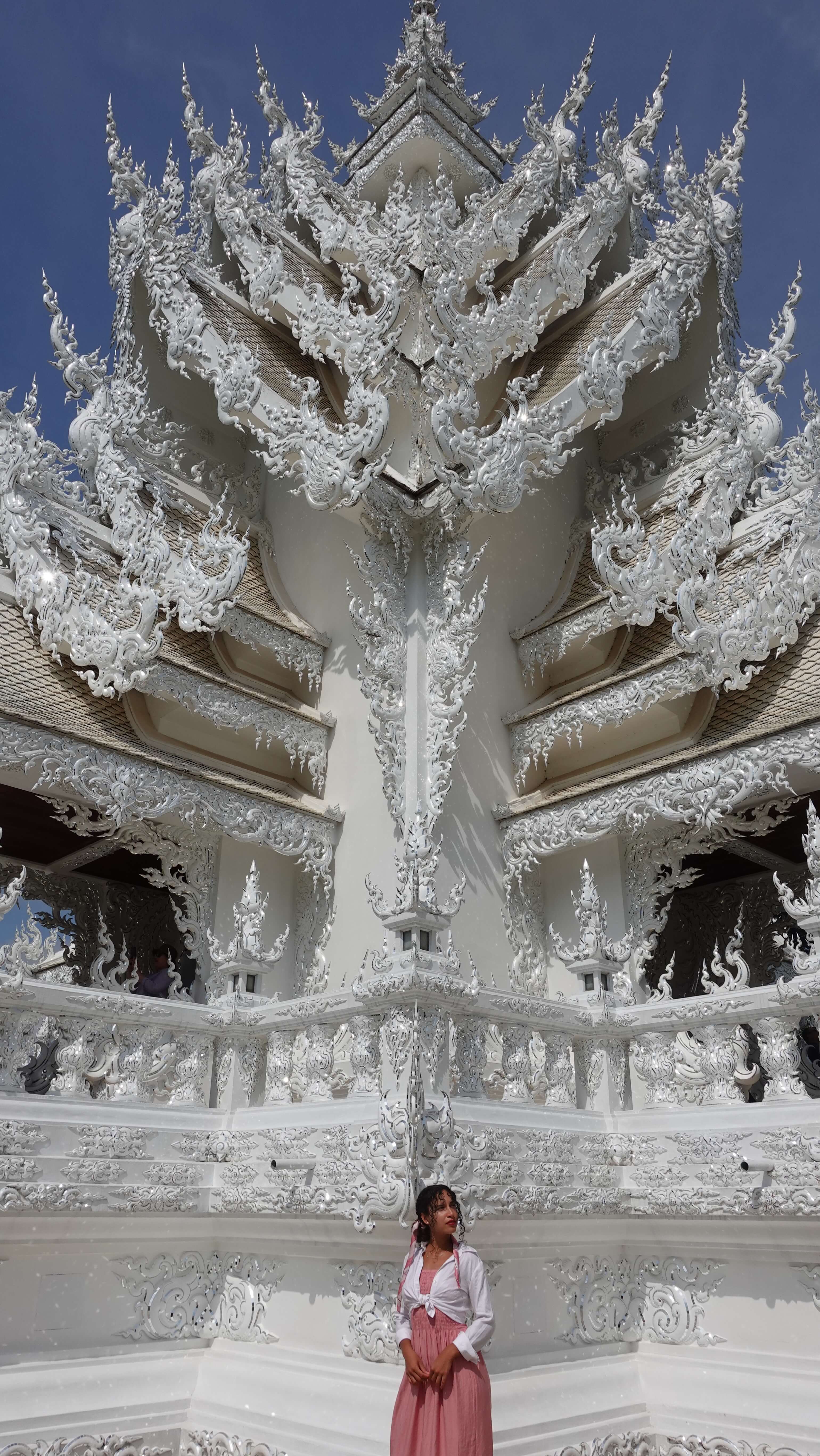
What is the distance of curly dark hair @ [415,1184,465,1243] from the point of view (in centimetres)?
325

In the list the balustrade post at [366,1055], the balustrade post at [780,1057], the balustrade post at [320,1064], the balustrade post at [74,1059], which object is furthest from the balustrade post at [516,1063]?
the balustrade post at [74,1059]

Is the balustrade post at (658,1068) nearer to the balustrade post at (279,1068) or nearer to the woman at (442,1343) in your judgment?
the balustrade post at (279,1068)

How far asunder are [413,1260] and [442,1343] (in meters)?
0.24

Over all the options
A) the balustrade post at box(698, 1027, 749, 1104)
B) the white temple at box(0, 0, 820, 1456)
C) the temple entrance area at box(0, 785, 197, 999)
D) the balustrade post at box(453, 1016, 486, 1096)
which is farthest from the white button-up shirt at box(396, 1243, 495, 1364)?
the temple entrance area at box(0, 785, 197, 999)

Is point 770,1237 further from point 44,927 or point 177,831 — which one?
point 44,927

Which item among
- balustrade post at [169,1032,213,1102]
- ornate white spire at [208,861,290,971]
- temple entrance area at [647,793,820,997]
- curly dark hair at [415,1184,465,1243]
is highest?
temple entrance area at [647,793,820,997]

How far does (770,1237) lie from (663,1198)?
48cm

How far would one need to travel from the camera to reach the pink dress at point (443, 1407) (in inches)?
120

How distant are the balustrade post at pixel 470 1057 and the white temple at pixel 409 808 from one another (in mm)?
17

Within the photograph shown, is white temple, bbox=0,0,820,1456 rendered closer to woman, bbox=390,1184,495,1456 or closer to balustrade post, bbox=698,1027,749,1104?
balustrade post, bbox=698,1027,749,1104

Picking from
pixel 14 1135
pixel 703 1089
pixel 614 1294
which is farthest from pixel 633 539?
pixel 14 1135

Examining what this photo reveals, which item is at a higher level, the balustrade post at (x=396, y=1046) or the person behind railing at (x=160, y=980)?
the person behind railing at (x=160, y=980)

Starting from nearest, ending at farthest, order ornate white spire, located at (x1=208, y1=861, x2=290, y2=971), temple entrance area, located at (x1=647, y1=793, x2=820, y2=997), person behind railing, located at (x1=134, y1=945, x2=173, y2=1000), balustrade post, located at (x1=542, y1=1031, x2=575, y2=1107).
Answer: balustrade post, located at (x1=542, y1=1031, x2=575, y2=1107) → ornate white spire, located at (x1=208, y1=861, x2=290, y2=971) → person behind railing, located at (x1=134, y1=945, x2=173, y2=1000) → temple entrance area, located at (x1=647, y1=793, x2=820, y2=997)

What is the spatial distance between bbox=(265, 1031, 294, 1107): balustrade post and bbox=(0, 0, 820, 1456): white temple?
2 centimetres
